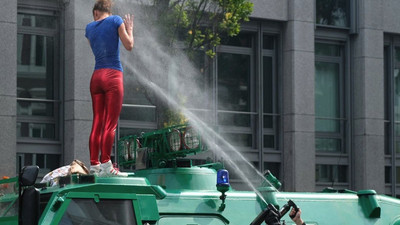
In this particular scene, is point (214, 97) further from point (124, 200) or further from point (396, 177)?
point (124, 200)

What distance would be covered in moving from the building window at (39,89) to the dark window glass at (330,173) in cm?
757

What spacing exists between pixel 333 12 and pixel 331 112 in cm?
273

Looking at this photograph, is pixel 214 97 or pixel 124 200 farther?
pixel 214 97

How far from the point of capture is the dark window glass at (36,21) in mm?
20953

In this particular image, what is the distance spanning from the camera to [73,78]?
20656mm

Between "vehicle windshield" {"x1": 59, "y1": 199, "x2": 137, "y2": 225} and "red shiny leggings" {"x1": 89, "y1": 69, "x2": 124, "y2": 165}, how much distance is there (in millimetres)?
1299

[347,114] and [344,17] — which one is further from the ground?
[344,17]

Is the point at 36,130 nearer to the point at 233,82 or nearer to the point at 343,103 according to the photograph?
the point at 233,82

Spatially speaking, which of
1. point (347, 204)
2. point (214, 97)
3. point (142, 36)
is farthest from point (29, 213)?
point (214, 97)

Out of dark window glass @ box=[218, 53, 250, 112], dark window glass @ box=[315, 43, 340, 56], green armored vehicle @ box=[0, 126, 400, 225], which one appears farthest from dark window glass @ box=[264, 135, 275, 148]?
green armored vehicle @ box=[0, 126, 400, 225]

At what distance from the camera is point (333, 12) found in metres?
25.8

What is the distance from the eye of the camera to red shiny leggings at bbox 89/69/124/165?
30.1 feet

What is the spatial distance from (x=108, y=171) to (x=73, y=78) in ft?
39.3

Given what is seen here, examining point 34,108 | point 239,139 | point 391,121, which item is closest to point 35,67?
point 34,108
